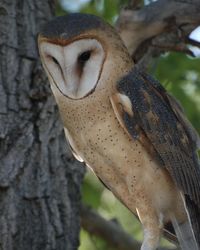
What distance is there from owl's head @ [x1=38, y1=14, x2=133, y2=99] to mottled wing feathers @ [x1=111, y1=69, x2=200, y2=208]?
85 millimetres

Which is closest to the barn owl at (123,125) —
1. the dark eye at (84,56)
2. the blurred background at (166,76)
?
the dark eye at (84,56)

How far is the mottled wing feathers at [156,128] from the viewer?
3.28 metres

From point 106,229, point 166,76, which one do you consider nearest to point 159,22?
point 166,76

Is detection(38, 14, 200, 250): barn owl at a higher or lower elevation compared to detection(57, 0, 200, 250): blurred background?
higher

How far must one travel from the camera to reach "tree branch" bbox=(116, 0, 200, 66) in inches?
153

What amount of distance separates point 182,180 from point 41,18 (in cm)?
118

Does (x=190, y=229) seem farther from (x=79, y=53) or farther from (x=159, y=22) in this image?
(x=159, y=22)

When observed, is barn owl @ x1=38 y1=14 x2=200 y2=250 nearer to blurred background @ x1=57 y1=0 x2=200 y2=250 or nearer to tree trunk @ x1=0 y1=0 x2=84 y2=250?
tree trunk @ x1=0 y1=0 x2=84 y2=250

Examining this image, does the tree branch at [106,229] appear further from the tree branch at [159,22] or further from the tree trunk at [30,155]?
the tree branch at [159,22]

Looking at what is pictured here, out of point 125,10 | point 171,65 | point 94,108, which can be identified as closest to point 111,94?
point 94,108

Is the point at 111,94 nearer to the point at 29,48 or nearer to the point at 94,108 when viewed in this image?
the point at 94,108

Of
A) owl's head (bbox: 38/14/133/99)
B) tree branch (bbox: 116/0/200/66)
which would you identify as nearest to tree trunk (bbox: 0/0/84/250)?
tree branch (bbox: 116/0/200/66)

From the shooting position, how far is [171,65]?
4598 mm

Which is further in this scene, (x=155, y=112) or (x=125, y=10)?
(x=125, y=10)
